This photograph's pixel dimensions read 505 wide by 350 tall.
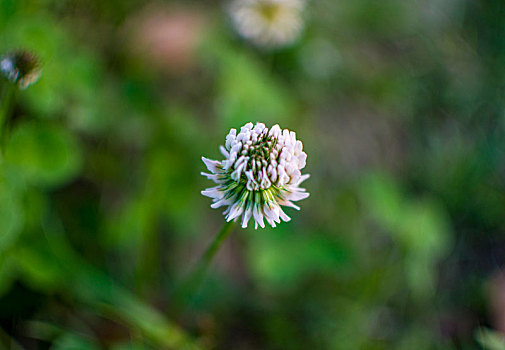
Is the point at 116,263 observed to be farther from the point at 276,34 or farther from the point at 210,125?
the point at 276,34

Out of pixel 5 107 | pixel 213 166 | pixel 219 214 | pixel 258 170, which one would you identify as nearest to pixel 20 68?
pixel 5 107

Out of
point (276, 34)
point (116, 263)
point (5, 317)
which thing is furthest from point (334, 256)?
point (5, 317)

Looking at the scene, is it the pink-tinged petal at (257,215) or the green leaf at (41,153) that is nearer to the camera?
the pink-tinged petal at (257,215)

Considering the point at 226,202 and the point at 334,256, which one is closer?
the point at 226,202

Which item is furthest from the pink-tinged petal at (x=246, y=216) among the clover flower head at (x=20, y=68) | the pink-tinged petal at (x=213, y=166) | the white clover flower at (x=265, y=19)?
the white clover flower at (x=265, y=19)

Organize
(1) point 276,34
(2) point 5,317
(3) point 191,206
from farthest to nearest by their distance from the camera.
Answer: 1. (1) point 276,34
2. (3) point 191,206
3. (2) point 5,317

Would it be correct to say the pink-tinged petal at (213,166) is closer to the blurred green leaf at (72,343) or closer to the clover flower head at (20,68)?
the clover flower head at (20,68)

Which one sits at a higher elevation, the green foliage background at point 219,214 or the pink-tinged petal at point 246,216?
the green foliage background at point 219,214
